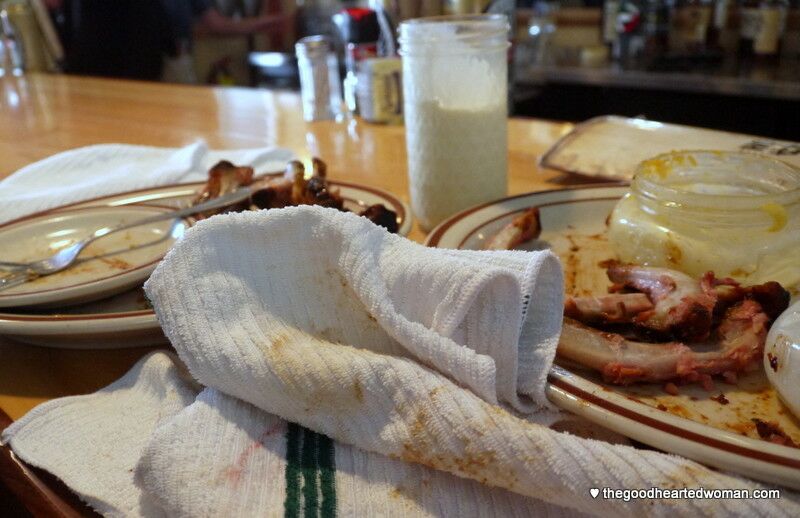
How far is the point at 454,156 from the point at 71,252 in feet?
1.50

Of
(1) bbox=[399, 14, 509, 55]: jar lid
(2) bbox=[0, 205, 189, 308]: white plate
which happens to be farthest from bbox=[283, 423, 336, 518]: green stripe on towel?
(1) bbox=[399, 14, 509, 55]: jar lid

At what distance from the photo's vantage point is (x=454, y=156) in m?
0.85

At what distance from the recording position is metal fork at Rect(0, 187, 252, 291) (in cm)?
68

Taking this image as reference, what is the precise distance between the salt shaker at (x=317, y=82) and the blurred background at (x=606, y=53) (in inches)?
20.3

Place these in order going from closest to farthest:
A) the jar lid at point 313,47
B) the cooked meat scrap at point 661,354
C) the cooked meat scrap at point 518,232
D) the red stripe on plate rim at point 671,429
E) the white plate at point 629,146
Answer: the red stripe on plate rim at point 671,429 → the cooked meat scrap at point 661,354 → the cooked meat scrap at point 518,232 → the white plate at point 629,146 → the jar lid at point 313,47

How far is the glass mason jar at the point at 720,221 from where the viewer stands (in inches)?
24.8

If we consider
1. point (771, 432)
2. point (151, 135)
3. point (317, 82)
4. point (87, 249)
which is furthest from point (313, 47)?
point (771, 432)

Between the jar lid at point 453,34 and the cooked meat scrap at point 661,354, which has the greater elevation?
the jar lid at point 453,34

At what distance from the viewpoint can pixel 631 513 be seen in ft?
1.18

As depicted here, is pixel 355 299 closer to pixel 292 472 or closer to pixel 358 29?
pixel 292 472

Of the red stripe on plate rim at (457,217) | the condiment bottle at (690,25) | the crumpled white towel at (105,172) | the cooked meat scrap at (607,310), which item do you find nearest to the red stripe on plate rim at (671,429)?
the cooked meat scrap at (607,310)

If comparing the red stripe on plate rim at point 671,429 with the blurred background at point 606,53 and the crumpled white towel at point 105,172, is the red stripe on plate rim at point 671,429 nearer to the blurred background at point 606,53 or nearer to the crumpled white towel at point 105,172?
the crumpled white towel at point 105,172

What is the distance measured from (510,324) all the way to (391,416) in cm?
10

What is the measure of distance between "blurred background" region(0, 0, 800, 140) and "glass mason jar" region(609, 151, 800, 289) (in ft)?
4.93
